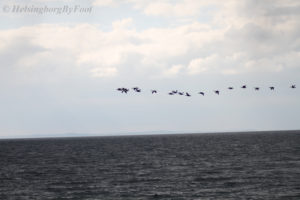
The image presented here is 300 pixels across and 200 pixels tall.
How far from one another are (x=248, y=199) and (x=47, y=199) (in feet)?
74.1

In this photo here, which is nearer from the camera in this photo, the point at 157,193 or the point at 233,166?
the point at 157,193

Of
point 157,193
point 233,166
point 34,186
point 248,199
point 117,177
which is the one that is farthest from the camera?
point 233,166

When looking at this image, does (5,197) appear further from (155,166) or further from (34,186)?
(155,166)

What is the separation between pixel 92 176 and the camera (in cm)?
7738

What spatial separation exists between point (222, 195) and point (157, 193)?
7799 millimetres

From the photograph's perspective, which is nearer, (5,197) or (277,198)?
(277,198)

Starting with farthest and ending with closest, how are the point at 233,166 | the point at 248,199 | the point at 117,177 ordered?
the point at 233,166, the point at 117,177, the point at 248,199

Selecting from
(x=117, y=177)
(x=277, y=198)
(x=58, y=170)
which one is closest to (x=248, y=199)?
(x=277, y=198)

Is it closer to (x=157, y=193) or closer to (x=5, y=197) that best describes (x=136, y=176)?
(x=157, y=193)

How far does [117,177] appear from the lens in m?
75.1

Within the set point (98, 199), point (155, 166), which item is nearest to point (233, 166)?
point (155, 166)

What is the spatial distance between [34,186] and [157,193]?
1906 centimetres

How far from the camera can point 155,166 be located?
92.2 m

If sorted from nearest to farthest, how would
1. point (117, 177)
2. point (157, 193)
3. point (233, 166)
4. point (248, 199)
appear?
point (248, 199) → point (157, 193) → point (117, 177) → point (233, 166)
